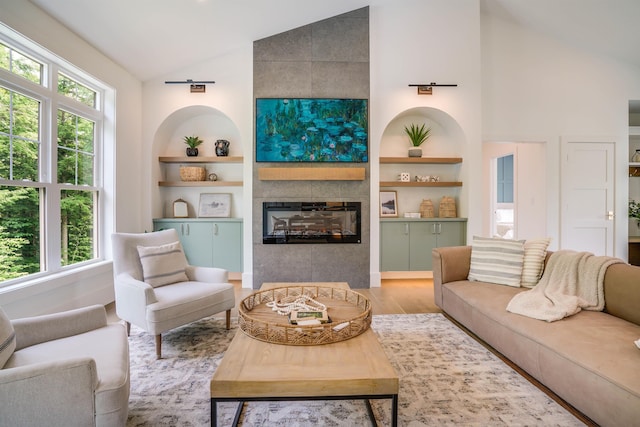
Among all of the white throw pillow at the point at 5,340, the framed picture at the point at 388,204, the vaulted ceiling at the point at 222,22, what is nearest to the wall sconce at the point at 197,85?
the vaulted ceiling at the point at 222,22

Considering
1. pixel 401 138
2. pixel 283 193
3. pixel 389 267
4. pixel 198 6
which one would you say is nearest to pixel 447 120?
pixel 401 138

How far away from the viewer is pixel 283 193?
4199 millimetres

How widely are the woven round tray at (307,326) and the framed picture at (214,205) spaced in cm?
258

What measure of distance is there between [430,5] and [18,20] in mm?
4521

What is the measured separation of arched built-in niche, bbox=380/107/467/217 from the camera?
4785mm

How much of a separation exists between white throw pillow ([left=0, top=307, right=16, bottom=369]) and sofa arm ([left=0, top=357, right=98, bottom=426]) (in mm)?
232

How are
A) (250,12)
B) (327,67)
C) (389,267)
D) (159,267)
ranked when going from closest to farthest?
1. (159,267)
2. (250,12)
3. (327,67)
4. (389,267)

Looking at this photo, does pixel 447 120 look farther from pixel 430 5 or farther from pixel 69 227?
pixel 69 227

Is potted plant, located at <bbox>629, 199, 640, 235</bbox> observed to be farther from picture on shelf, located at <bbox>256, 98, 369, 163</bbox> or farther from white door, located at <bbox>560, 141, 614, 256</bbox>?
picture on shelf, located at <bbox>256, 98, 369, 163</bbox>

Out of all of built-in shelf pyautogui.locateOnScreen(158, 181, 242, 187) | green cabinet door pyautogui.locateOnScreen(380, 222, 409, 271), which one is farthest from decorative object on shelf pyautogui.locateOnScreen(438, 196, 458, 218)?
built-in shelf pyautogui.locateOnScreen(158, 181, 242, 187)

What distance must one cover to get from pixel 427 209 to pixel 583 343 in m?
Result: 3.22

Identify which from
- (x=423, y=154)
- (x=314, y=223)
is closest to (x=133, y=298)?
(x=314, y=223)

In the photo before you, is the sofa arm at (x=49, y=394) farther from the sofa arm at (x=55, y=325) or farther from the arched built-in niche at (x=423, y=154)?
the arched built-in niche at (x=423, y=154)

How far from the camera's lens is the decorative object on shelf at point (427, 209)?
4.72m
